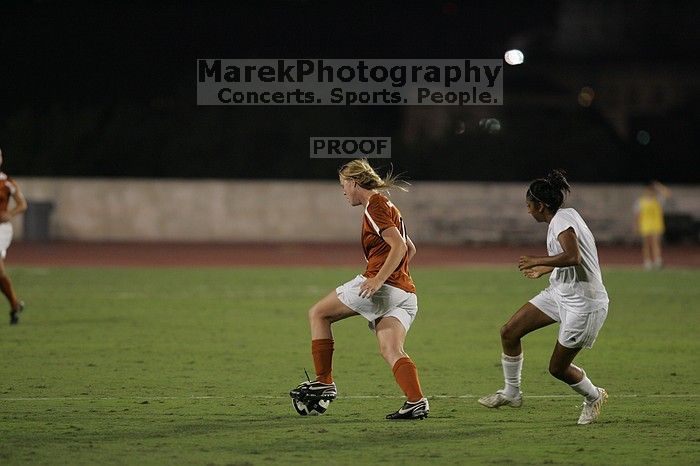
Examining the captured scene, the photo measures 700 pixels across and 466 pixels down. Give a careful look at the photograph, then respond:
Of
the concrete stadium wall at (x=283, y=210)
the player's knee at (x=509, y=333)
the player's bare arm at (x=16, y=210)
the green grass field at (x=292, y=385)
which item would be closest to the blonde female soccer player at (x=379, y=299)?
the green grass field at (x=292, y=385)

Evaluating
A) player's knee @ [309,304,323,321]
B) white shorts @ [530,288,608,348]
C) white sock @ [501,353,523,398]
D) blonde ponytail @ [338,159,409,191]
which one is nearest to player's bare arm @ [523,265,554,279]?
white shorts @ [530,288,608,348]

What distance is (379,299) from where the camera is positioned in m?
8.66

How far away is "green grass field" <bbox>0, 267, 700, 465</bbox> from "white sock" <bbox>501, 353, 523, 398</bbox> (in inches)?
7.1

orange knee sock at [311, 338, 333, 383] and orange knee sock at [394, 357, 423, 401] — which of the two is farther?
orange knee sock at [311, 338, 333, 383]

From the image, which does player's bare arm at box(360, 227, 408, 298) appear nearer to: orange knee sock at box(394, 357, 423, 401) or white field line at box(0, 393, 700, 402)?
orange knee sock at box(394, 357, 423, 401)

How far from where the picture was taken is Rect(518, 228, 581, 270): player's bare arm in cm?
828

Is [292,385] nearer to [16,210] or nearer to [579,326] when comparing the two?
[579,326]

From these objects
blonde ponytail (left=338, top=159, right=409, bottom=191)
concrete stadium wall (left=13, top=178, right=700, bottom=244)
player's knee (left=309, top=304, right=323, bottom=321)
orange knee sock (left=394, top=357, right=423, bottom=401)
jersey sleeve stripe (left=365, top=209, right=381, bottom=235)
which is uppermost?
concrete stadium wall (left=13, top=178, right=700, bottom=244)

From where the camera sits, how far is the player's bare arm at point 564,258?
326 inches

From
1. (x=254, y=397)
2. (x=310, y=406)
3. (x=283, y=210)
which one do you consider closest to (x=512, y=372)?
(x=310, y=406)

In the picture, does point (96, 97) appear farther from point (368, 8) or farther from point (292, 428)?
point (292, 428)

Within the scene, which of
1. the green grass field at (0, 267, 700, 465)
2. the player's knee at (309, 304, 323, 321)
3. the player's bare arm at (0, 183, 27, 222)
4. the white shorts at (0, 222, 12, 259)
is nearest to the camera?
the green grass field at (0, 267, 700, 465)

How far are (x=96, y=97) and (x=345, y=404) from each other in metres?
41.8

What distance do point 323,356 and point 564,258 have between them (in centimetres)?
197
